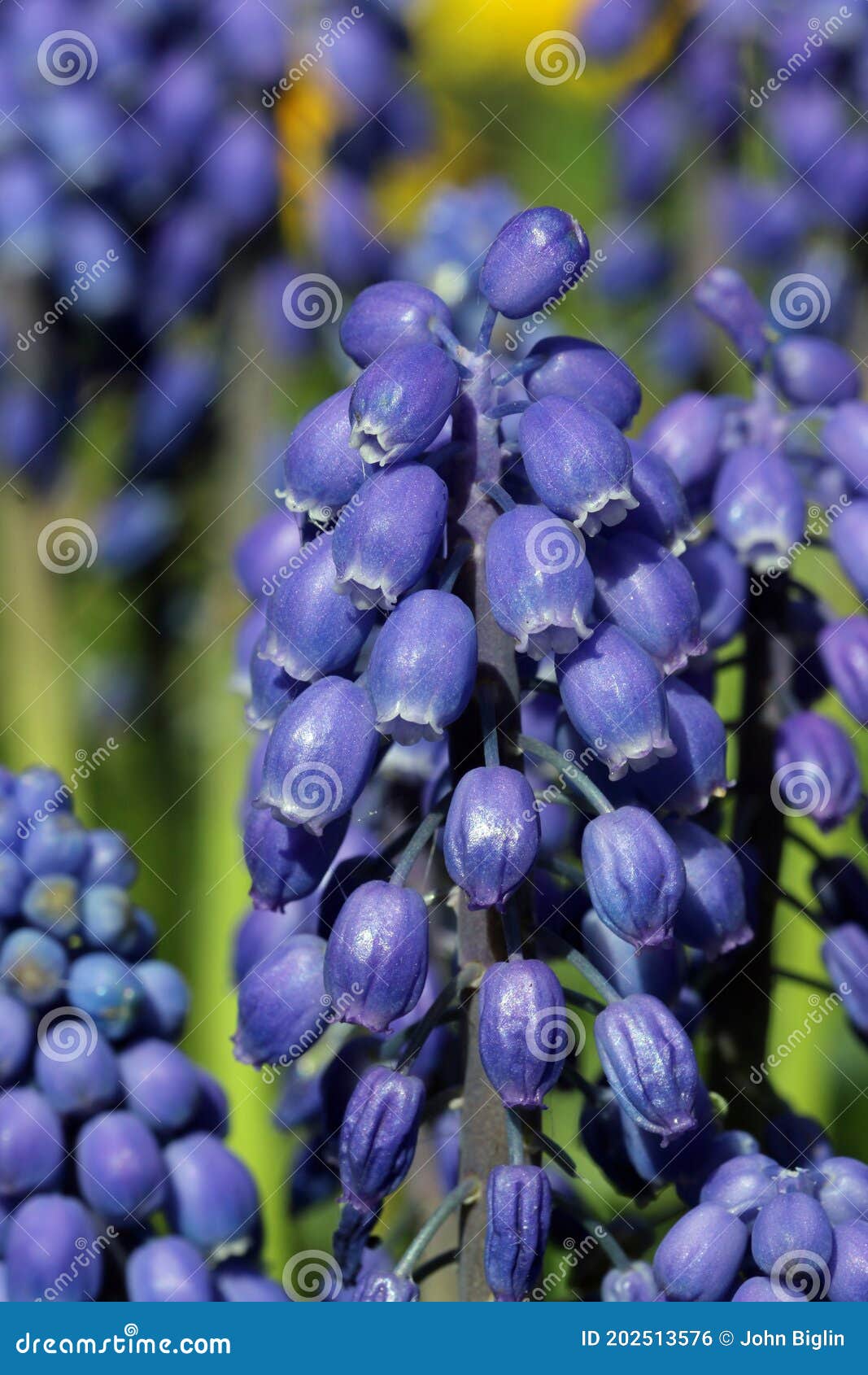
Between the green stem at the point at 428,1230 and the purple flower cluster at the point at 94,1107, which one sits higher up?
the green stem at the point at 428,1230

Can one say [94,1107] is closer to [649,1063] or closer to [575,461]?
[649,1063]

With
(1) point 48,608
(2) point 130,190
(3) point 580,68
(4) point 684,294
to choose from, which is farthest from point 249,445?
(3) point 580,68

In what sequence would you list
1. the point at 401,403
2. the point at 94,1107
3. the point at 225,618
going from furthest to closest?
the point at 225,618
the point at 94,1107
the point at 401,403

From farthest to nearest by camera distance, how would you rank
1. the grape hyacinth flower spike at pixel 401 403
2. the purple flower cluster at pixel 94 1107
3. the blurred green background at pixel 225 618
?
the blurred green background at pixel 225 618 → the purple flower cluster at pixel 94 1107 → the grape hyacinth flower spike at pixel 401 403

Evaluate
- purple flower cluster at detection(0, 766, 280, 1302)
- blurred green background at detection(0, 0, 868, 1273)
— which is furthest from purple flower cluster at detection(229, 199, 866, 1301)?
blurred green background at detection(0, 0, 868, 1273)

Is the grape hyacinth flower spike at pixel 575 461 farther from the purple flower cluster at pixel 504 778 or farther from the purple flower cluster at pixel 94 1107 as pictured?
the purple flower cluster at pixel 94 1107

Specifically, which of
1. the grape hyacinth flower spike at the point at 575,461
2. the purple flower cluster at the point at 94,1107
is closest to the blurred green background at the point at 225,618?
the purple flower cluster at the point at 94,1107

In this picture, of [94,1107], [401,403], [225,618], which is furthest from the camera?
[225,618]

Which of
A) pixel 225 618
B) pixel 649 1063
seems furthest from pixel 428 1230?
pixel 225 618
